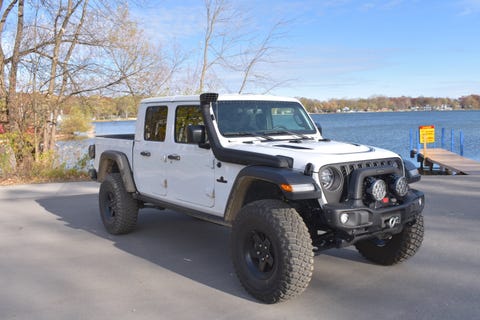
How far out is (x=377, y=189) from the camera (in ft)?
12.9

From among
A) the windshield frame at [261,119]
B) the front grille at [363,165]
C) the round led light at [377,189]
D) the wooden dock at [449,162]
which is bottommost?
the wooden dock at [449,162]

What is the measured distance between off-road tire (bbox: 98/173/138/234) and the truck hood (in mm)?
2243

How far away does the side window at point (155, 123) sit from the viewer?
5.60 meters

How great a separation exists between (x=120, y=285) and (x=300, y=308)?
5.82ft

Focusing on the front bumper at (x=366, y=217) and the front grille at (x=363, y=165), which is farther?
the front grille at (x=363, y=165)

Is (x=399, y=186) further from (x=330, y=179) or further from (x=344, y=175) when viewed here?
(x=330, y=179)

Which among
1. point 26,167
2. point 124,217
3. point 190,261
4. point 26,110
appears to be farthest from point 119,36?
point 190,261

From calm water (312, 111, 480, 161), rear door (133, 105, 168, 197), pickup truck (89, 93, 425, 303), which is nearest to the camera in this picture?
pickup truck (89, 93, 425, 303)

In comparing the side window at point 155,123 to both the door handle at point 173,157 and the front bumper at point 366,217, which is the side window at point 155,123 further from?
the front bumper at point 366,217

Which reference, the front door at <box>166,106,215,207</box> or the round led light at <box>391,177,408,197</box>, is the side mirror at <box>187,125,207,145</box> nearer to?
the front door at <box>166,106,215,207</box>

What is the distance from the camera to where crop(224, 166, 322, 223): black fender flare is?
3650 mm

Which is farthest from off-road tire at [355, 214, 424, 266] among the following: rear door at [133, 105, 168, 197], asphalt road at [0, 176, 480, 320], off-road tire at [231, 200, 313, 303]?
rear door at [133, 105, 168, 197]

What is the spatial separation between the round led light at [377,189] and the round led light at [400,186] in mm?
150

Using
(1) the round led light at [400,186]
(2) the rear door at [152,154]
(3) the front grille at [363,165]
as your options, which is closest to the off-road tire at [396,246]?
(1) the round led light at [400,186]
